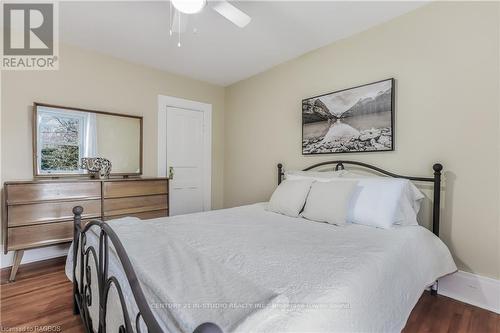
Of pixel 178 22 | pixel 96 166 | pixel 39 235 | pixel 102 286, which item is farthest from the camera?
pixel 96 166

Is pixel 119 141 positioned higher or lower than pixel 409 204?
higher

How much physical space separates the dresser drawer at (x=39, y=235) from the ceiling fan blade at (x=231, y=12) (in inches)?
94.3

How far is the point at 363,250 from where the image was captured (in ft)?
4.41

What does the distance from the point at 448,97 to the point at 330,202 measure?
4.18 ft

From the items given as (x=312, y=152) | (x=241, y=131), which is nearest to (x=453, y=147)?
(x=312, y=152)

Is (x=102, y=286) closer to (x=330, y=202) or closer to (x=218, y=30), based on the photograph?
(x=330, y=202)

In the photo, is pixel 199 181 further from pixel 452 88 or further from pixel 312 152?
pixel 452 88

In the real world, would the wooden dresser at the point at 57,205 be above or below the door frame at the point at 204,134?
below

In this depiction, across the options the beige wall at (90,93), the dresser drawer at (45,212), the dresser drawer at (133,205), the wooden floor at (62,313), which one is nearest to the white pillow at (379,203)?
the wooden floor at (62,313)

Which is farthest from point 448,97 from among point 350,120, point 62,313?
point 62,313

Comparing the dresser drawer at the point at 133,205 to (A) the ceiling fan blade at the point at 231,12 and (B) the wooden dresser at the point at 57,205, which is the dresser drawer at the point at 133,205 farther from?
(A) the ceiling fan blade at the point at 231,12

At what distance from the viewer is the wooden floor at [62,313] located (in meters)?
1.62

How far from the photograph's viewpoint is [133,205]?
9.33ft

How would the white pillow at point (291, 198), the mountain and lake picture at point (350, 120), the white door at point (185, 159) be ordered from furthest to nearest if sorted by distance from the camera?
the white door at point (185, 159)
the mountain and lake picture at point (350, 120)
the white pillow at point (291, 198)
